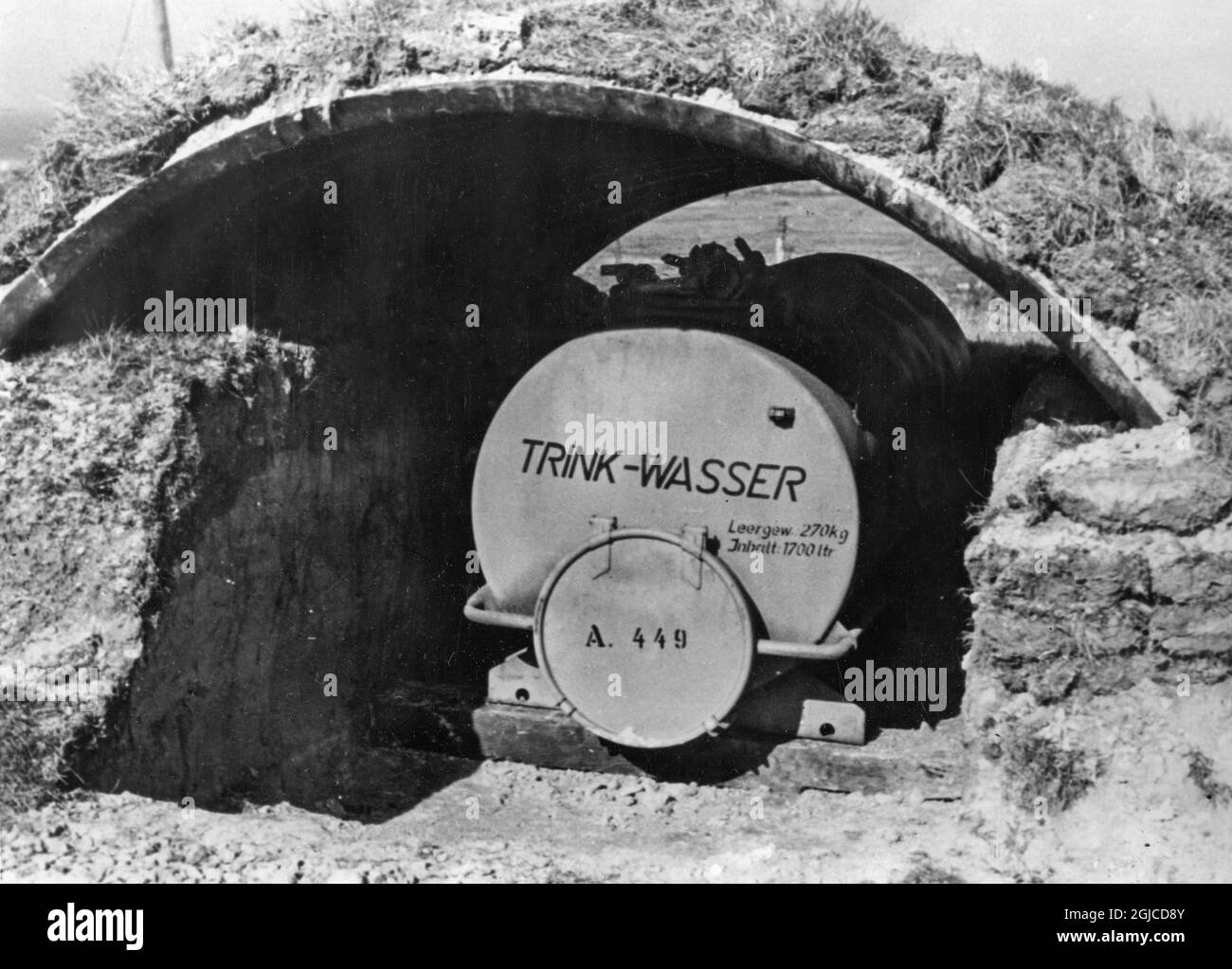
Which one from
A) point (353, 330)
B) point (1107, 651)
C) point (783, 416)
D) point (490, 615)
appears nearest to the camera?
point (1107, 651)

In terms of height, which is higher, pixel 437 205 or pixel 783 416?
pixel 437 205

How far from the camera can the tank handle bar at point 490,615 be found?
5.27 meters

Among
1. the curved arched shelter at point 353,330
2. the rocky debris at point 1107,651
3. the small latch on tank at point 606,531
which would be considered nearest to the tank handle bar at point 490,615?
the small latch on tank at point 606,531

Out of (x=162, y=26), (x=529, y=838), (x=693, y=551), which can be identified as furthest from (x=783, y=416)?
(x=162, y=26)

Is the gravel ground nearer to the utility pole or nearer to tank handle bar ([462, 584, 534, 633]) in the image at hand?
tank handle bar ([462, 584, 534, 633])

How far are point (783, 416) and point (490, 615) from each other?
1.53m

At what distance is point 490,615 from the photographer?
5.32m

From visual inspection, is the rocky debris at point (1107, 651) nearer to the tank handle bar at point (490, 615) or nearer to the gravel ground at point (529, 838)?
the gravel ground at point (529, 838)

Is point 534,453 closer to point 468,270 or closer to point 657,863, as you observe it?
A: point 468,270

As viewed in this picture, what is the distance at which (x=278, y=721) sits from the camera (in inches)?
209

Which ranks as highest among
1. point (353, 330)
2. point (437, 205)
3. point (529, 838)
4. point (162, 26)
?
point (162, 26)

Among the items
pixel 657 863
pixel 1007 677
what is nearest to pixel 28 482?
pixel 657 863

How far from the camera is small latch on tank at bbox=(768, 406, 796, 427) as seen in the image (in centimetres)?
477

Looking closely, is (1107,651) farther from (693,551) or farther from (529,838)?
(529,838)
